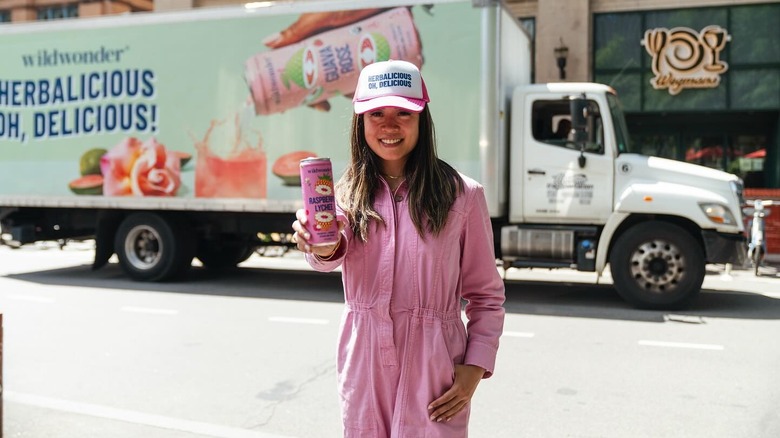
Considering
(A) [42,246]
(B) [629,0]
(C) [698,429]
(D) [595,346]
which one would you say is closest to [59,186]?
(A) [42,246]

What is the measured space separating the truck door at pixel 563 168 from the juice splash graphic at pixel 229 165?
11.8 ft

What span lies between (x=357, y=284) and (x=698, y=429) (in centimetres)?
336

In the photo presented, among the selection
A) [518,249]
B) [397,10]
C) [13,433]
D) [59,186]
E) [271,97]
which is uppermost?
[397,10]

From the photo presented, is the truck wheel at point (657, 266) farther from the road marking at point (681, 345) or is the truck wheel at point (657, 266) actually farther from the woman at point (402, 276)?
the woman at point (402, 276)

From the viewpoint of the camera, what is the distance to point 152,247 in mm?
11359

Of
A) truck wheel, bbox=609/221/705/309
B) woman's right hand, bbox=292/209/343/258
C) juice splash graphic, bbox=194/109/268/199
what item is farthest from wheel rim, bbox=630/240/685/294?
woman's right hand, bbox=292/209/343/258

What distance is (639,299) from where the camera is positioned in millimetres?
8930

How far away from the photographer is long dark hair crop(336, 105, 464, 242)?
2160 mm

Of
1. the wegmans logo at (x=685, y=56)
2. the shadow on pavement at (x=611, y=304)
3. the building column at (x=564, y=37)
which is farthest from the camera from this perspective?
the building column at (x=564, y=37)

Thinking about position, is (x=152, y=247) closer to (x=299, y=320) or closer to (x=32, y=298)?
(x=32, y=298)

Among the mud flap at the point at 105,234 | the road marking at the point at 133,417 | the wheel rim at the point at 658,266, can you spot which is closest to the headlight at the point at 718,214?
the wheel rim at the point at 658,266

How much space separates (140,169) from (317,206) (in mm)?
9590

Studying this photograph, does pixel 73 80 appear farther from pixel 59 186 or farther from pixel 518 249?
pixel 518 249

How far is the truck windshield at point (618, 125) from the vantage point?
30.3 ft
